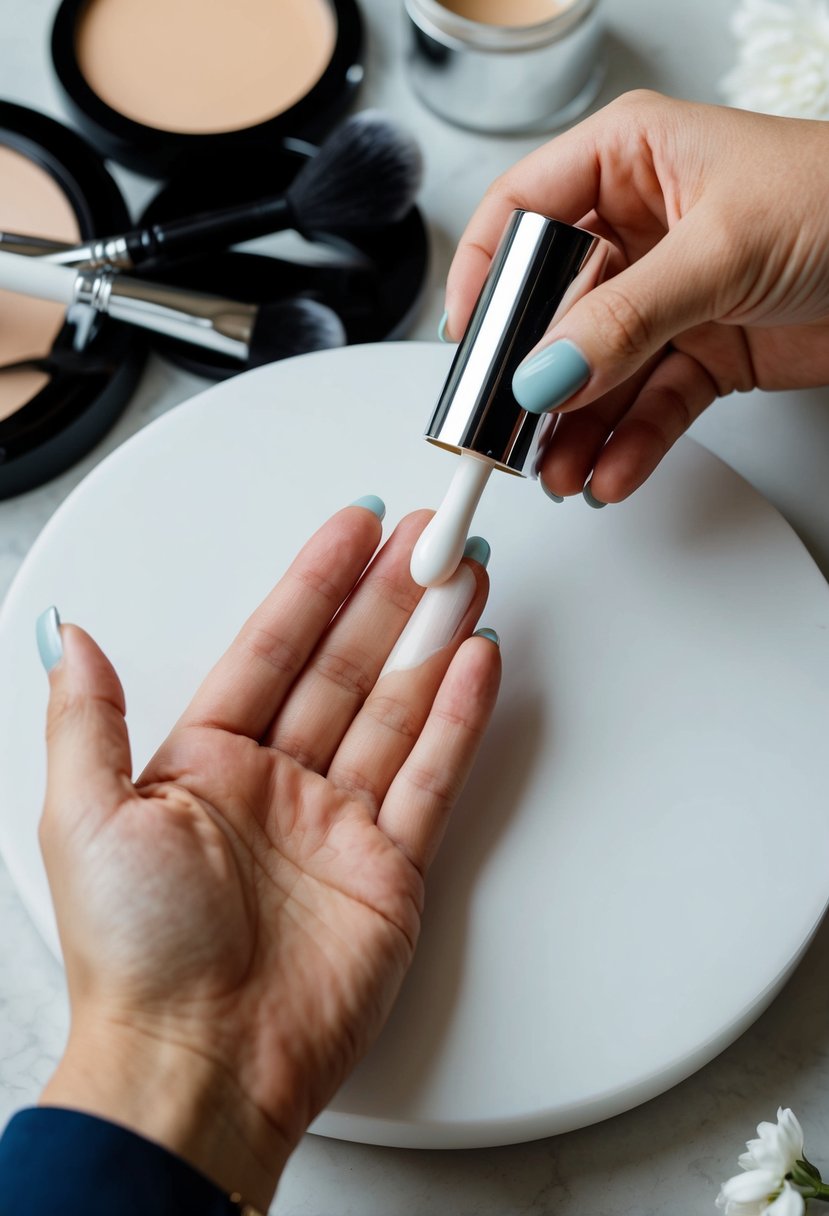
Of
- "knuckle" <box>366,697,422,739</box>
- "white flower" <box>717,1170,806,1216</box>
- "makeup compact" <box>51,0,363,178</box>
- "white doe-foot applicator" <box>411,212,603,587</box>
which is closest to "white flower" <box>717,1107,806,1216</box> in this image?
"white flower" <box>717,1170,806,1216</box>

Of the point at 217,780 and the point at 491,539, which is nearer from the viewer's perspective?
the point at 217,780

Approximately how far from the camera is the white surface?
2.36ft

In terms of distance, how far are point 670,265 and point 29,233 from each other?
2.14 ft

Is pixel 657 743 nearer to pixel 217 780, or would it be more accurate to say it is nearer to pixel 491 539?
pixel 491 539

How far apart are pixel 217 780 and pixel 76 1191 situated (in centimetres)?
26

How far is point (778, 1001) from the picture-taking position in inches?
32.0

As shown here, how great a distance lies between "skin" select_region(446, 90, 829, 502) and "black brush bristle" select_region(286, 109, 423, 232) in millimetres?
133

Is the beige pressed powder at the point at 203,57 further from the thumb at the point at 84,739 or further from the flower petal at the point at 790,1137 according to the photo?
the flower petal at the point at 790,1137

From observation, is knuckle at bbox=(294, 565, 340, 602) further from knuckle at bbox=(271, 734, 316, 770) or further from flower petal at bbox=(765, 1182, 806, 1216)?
flower petal at bbox=(765, 1182, 806, 1216)

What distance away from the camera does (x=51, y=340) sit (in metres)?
1.03

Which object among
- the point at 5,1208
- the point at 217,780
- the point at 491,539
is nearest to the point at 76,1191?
the point at 5,1208

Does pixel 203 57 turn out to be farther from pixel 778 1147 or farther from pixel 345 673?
pixel 778 1147

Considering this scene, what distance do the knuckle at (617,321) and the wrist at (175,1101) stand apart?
0.50 metres

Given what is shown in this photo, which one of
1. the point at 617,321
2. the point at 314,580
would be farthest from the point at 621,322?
the point at 314,580
